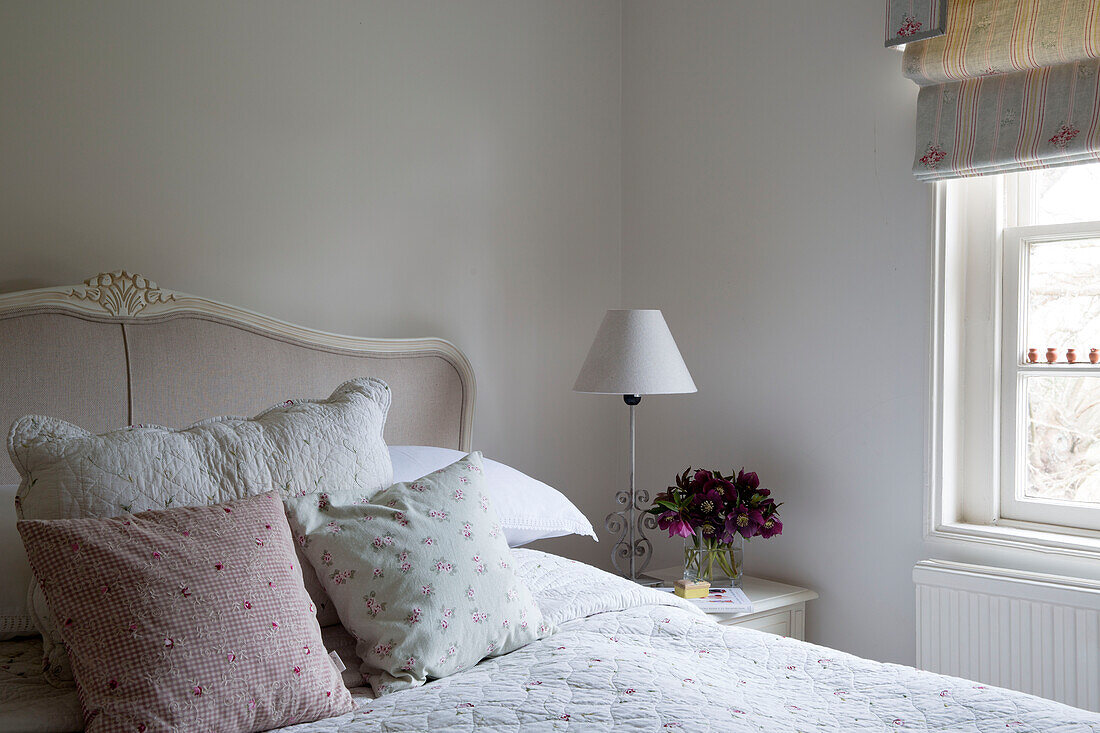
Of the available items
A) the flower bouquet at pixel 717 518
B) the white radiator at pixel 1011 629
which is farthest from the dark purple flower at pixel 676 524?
the white radiator at pixel 1011 629

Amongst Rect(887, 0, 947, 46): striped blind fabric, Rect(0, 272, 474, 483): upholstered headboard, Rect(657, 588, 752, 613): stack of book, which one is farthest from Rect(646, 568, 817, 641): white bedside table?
Rect(887, 0, 947, 46): striped blind fabric

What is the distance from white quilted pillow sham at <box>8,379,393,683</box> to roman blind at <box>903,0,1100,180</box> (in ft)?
4.99

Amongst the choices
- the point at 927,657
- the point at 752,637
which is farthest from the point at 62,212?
the point at 927,657

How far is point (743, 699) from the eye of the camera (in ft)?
4.29

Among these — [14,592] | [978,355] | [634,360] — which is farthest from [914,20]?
[14,592]

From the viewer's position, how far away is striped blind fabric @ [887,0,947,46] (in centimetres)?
208

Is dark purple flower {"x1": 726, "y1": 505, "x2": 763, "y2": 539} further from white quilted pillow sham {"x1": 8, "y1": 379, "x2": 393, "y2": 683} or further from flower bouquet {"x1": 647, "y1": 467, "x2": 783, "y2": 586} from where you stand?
white quilted pillow sham {"x1": 8, "y1": 379, "x2": 393, "y2": 683}

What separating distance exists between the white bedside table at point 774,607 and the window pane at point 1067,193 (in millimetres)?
1137

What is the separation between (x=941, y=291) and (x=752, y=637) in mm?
1097

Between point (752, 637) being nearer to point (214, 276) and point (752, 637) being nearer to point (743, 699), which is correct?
point (743, 699)

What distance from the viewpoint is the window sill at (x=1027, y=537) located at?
206 centimetres

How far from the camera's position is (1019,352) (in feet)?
7.34

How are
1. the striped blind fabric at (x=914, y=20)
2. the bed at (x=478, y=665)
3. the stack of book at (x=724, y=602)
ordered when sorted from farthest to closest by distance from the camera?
the stack of book at (x=724, y=602) < the striped blind fabric at (x=914, y=20) < the bed at (x=478, y=665)

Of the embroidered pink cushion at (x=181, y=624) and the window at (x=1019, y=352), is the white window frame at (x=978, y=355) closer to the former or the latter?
the window at (x=1019, y=352)
